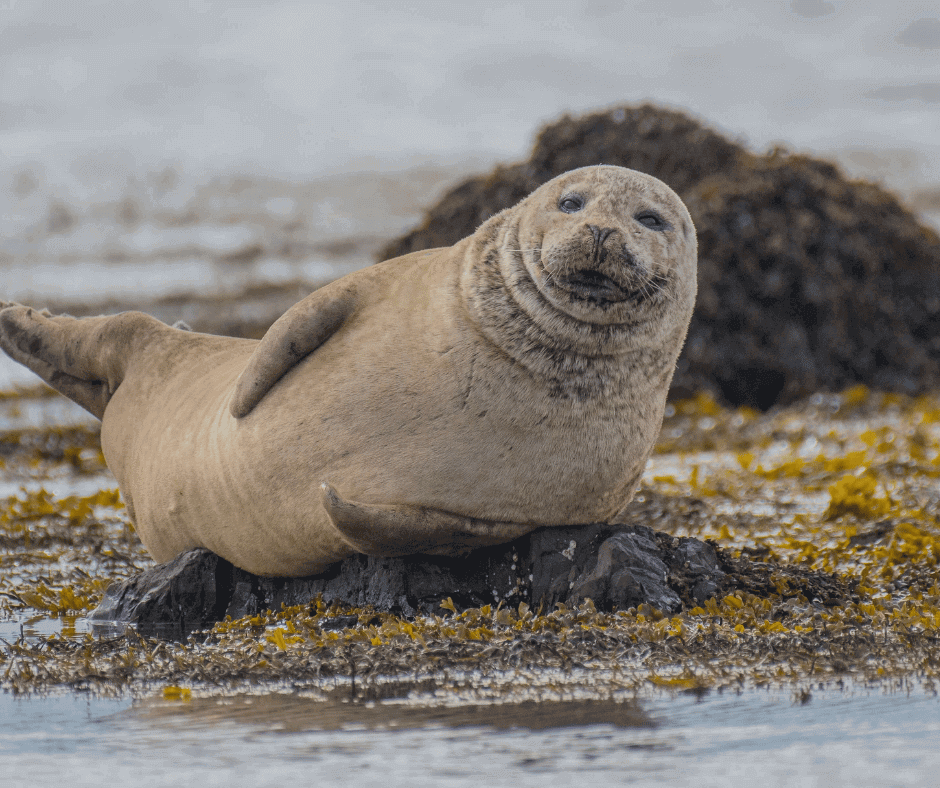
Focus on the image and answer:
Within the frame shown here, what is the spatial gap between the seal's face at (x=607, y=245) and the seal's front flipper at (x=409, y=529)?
777mm

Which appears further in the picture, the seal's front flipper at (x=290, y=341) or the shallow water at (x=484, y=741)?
the seal's front flipper at (x=290, y=341)

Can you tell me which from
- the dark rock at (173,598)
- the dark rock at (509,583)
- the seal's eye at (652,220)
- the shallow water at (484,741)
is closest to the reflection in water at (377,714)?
the shallow water at (484,741)

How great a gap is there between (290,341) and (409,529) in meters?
0.86

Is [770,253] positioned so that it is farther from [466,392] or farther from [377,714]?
[377,714]

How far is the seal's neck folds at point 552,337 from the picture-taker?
172 inches

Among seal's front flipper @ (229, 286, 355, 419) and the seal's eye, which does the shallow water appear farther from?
the seal's eye

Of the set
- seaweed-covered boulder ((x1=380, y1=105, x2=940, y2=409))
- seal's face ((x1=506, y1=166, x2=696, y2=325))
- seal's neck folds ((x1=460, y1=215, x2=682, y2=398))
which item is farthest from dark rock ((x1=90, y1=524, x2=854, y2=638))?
seaweed-covered boulder ((x1=380, y1=105, x2=940, y2=409))

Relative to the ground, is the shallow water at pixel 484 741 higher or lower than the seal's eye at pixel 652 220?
lower

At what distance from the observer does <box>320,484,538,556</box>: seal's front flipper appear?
4.19 m

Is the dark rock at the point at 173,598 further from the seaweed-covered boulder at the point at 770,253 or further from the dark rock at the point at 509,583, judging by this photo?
the seaweed-covered boulder at the point at 770,253

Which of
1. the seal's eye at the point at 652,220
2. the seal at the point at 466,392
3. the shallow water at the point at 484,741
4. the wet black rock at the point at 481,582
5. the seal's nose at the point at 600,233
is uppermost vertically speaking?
the seal's eye at the point at 652,220

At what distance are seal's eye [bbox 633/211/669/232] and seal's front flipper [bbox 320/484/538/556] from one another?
111cm

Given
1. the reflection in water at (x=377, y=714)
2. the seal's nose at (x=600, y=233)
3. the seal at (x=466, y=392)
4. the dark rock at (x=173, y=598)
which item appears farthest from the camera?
the dark rock at (x=173, y=598)

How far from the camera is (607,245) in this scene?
414 centimetres
